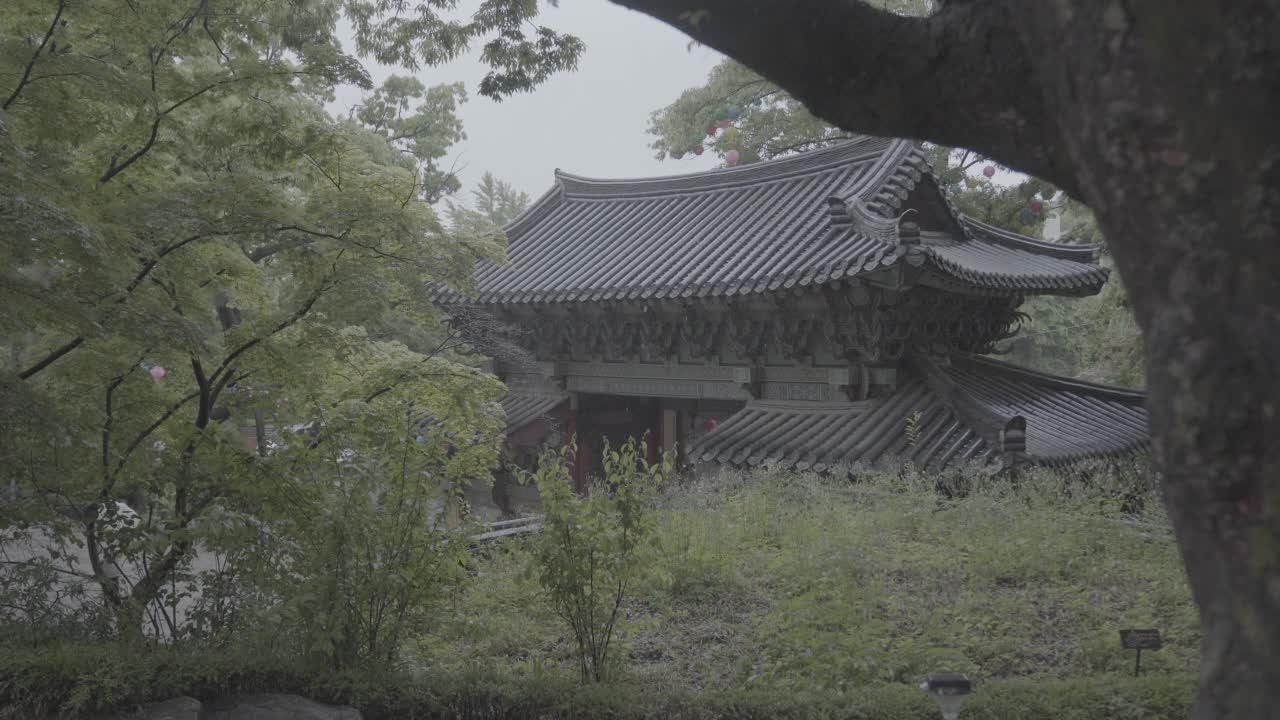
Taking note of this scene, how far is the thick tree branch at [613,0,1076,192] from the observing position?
108 inches

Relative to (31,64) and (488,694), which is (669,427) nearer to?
(488,694)

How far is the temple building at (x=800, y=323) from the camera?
32.3ft

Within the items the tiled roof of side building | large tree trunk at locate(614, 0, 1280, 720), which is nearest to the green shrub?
large tree trunk at locate(614, 0, 1280, 720)

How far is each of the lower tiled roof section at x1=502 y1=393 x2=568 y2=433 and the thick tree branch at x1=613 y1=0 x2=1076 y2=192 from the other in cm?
1065

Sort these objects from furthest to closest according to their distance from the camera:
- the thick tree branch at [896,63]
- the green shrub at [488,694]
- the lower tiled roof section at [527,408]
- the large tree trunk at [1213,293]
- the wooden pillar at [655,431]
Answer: the wooden pillar at [655,431]
the lower tiled roof section at [527,408]
the green shrub at [488,694]
the thick tree branch at [896,63]
the large tree trunk at [1213,293]

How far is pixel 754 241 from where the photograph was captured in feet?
38.6

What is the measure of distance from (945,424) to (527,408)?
625 cm

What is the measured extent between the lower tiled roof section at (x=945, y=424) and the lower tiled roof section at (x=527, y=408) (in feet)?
10.6

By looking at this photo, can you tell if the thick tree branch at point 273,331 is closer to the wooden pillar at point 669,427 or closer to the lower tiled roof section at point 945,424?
the lower tiled roof section at point 945,424

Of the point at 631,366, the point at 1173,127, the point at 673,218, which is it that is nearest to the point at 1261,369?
the point at 1173,127

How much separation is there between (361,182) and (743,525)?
4.25m

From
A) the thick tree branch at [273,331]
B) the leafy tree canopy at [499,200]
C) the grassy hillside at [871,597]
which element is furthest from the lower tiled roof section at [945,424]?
the leafy tree canopy at [499,200]

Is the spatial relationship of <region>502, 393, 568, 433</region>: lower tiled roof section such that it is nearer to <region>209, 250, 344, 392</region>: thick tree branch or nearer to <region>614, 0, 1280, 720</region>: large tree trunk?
<region>209, 250, 344, 392</region>: thick tree branch

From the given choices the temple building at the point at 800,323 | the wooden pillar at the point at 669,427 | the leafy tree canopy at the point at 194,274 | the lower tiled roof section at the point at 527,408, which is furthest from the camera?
the wooden pillar at the point at 669,427
